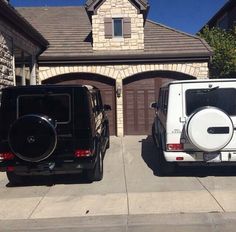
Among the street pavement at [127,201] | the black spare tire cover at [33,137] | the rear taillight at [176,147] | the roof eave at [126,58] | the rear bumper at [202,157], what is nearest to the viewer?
the street pavement at [127,201]

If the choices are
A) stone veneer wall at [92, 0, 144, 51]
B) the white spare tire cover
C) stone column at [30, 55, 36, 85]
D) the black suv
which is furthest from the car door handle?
stone veneer wall at [92, 0, 144, 51]

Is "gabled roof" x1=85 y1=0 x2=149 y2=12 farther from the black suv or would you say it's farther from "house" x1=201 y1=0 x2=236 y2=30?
the black suv

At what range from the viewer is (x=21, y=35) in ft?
47.5

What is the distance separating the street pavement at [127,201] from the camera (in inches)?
257

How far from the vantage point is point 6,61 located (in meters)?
12.7

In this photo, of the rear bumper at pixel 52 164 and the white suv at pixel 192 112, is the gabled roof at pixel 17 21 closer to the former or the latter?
the rear bumper at pixel 52 164

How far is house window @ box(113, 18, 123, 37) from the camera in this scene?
60.7ft

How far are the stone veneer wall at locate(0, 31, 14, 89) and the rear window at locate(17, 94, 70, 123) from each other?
342 cm

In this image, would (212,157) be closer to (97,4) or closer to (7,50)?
(7,50)

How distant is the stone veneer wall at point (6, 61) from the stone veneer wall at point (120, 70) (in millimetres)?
4664

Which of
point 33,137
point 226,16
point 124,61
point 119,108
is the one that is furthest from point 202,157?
point 226,16

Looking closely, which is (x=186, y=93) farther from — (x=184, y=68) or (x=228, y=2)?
(x=228, y=2)

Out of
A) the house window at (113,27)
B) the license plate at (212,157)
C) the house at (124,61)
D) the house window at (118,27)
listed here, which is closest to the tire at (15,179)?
the license plate at (212,157)

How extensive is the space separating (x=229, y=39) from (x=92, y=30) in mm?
6854
